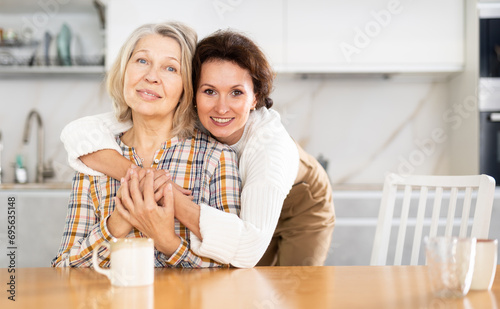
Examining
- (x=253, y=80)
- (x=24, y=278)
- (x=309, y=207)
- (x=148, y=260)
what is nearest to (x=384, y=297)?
(x=148, y=260)

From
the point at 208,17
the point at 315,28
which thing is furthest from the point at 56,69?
the point at 315,28

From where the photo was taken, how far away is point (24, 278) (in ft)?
3.28

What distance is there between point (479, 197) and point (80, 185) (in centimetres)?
102

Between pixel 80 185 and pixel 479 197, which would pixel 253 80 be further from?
pixel 479 197

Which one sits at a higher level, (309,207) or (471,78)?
(471,78)

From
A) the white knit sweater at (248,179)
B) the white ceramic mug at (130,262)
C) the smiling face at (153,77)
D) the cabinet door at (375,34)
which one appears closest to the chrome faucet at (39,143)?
the cabinet door at (375,34)

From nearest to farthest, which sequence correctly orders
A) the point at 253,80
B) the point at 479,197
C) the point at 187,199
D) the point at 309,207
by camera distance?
the point at 187,199 < the point at 479,197 < the point at 253,80 < the point at 309,207

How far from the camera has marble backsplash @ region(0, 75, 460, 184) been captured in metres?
3.25

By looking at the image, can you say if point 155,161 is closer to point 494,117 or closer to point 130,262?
point 130,262

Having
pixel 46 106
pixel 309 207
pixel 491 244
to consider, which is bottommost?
pixel 309 207

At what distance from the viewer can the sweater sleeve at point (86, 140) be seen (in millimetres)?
1345

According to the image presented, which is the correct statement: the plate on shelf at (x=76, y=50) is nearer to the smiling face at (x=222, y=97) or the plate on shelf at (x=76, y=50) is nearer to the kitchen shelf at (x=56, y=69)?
the kitchen shelf at (x=56, y=69)

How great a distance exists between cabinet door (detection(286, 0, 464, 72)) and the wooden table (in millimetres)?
2057

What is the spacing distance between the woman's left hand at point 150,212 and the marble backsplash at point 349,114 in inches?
86.3
